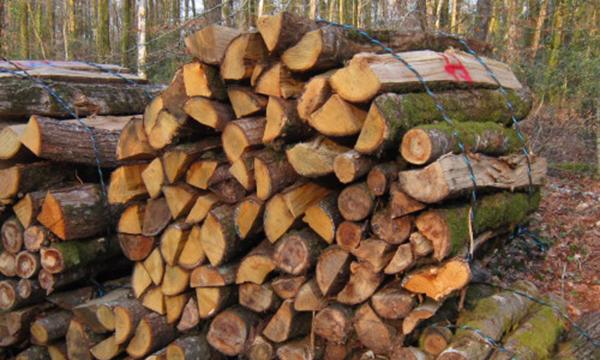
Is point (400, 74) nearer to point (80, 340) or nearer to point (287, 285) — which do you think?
point (287, 285)

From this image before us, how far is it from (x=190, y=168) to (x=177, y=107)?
16.8 inches

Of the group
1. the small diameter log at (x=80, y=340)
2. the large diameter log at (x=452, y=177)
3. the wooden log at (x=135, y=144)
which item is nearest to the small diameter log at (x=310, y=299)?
the large diameter log at (x=452, y=177)

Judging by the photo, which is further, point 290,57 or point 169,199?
point 169,199

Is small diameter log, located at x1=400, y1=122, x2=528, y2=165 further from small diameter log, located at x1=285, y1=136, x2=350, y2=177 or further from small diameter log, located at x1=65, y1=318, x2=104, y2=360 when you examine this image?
small diameter log, located at x1=65, y1=318, x2=104, y2=360

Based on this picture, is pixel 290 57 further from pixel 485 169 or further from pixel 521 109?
pixel 521 109

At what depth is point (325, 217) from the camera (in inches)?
115

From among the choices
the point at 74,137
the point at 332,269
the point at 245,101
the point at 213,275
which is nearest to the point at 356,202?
the point at 332,269

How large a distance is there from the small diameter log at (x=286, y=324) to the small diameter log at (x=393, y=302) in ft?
1.84

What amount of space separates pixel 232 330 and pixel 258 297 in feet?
0.99

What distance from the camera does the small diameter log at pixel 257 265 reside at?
3.12m

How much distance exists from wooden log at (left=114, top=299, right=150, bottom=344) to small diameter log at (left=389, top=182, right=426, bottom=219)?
83.3 inches

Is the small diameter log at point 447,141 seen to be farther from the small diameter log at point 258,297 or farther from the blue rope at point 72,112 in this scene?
the blue rope at point 72,112

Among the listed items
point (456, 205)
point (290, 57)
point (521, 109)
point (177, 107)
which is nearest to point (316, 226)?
point (456, 205)

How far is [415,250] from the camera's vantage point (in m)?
2.63
